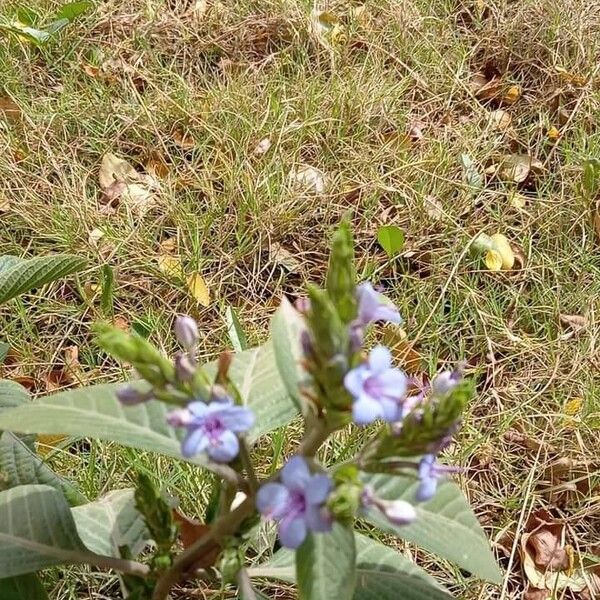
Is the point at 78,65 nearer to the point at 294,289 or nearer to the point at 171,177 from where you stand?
the point at 171,177

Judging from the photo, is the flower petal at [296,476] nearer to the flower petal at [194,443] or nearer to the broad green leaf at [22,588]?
the flower petal at [194,443]

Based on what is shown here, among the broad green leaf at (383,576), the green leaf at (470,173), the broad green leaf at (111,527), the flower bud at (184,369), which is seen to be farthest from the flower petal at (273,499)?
the green leaf at (470,173)

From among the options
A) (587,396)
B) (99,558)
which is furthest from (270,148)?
(99,558)

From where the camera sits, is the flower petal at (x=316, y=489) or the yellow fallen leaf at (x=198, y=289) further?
the yellow fallen leaf at (x=198, y=289)

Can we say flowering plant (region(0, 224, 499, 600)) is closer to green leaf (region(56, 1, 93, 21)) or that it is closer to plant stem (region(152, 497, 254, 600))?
plant stem (region(152, 497, 254, 600))

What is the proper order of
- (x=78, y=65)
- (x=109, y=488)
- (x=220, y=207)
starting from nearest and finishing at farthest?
(x=109, y=488) < (x=220, y=207) < (x=78, y=65)

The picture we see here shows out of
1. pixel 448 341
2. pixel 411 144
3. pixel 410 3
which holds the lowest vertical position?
pixel 448 341
